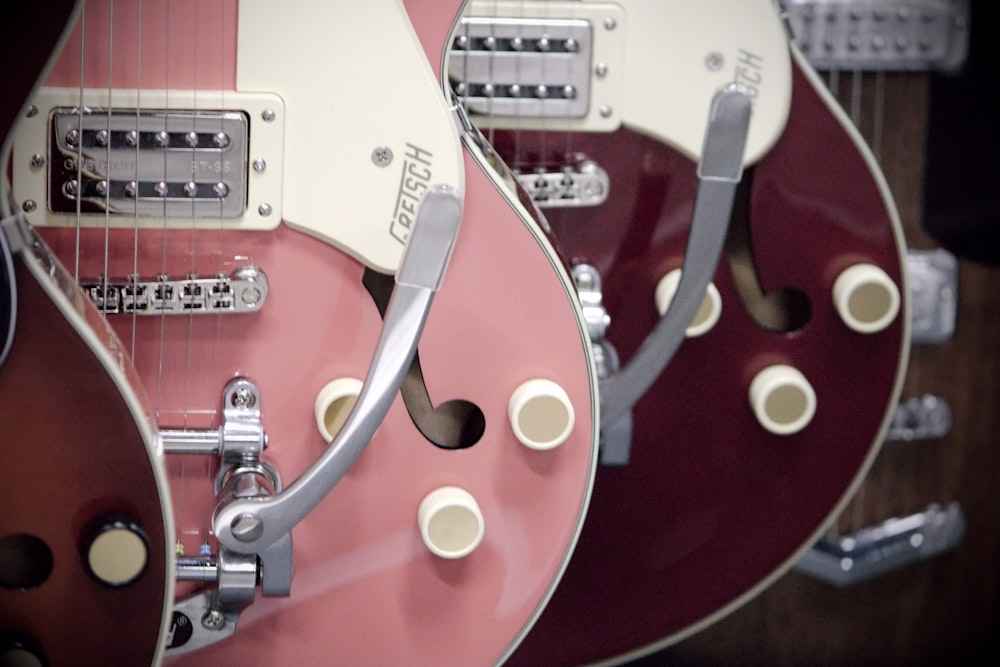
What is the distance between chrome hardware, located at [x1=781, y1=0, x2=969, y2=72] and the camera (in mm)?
898

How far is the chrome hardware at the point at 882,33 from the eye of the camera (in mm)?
898

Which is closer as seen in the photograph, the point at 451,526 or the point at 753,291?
the point at 451,526

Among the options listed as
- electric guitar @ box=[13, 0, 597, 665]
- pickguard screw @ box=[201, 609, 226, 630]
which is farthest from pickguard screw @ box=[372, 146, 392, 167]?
pickguard screw @ box=[201, 609, 226, 630]

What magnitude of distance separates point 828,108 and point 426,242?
1.16 feet

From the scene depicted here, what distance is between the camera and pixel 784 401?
0.75m

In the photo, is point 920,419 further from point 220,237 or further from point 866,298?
point 220,237

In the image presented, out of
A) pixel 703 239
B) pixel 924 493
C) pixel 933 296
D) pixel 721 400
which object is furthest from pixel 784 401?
pixel 924 493

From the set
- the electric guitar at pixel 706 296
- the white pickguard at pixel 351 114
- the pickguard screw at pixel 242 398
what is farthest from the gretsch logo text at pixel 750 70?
the pickguard screw at pixel 242 398

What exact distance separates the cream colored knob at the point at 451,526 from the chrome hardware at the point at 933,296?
529 millimetres

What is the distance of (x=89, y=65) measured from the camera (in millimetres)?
543

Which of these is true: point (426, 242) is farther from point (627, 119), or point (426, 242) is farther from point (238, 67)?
point (627, 119)

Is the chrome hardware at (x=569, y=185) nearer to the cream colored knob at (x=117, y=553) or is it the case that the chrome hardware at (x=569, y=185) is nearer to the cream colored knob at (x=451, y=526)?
the cream colored knob at (x=451, y=526)

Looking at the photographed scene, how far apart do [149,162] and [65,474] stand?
15 cm

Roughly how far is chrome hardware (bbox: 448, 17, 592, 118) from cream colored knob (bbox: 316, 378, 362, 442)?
0.20 meters
